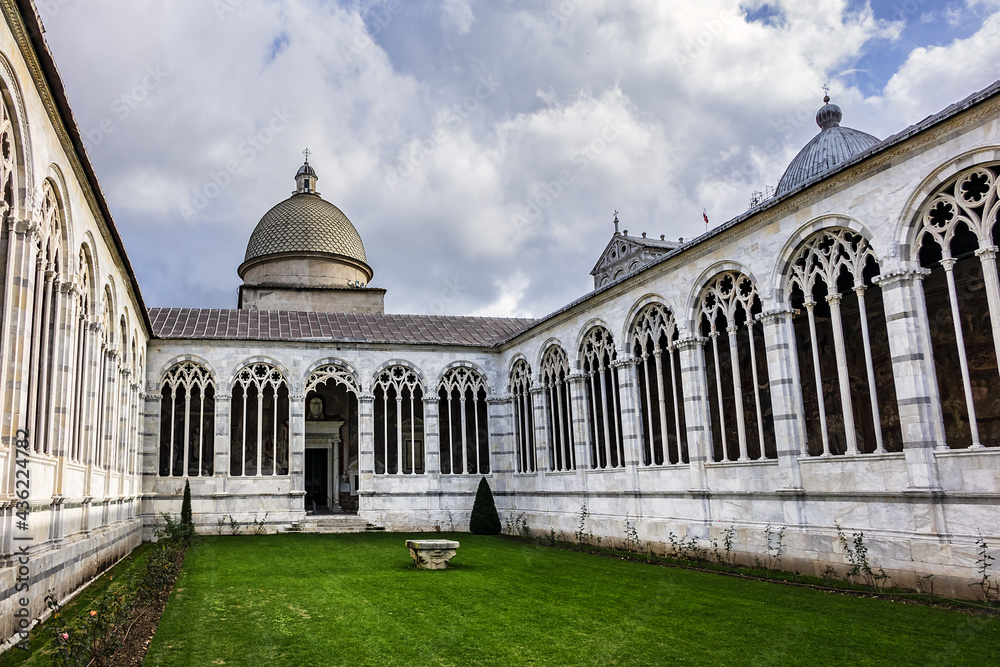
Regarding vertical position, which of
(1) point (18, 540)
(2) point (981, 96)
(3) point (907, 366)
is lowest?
(1) point (18, 540)

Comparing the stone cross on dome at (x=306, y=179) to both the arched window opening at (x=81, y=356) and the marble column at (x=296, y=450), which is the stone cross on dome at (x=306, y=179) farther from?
the arched window opening at (x=81, y=356)

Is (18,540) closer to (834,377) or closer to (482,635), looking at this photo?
(482,635)

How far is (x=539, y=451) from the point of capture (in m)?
24.0

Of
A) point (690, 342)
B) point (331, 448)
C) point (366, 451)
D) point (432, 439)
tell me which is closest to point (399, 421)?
point (432, 439)

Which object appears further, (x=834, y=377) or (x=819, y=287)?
(x=834, y=377)

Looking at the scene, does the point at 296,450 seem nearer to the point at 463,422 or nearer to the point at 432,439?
the point at 432,439

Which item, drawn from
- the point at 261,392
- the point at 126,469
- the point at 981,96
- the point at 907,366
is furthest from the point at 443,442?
the point at 981,96

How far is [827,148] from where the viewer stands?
3075 centimetres

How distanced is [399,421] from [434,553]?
1169cm

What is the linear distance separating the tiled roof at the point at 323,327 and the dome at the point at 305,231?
601 cm

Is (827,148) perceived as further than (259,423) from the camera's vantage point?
Yes

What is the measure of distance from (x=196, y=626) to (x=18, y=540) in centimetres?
227

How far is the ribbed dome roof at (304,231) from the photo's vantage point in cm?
3409

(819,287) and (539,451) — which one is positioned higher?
(819,287)
